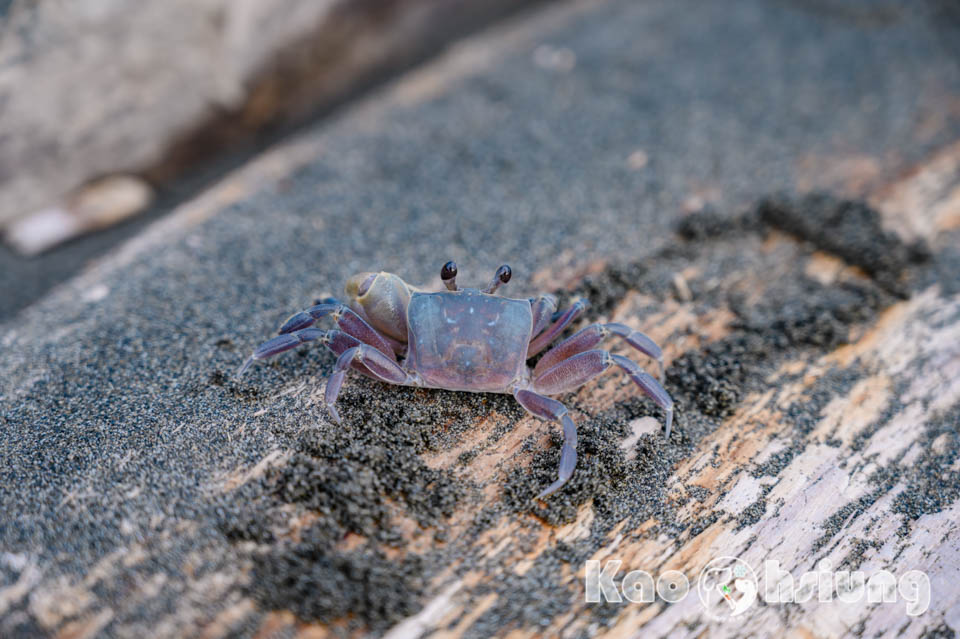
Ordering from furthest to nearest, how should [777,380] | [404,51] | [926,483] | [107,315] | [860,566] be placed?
[404,51] < [107,315] < [777,380] < [926,483] < [860,566]

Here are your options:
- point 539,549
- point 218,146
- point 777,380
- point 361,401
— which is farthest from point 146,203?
point 777,380

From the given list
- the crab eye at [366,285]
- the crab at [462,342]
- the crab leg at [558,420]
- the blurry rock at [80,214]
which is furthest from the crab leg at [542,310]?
the blurry rock at [80,214]

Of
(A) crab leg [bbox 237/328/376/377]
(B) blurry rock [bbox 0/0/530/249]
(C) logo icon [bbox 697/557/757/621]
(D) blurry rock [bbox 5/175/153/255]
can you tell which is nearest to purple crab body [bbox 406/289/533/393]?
(A) crab leg [bbox 237/328/376/377]

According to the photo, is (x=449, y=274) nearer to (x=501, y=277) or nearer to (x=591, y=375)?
(x=501, y=277)

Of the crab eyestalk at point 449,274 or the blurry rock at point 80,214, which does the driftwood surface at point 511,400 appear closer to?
the crab eyestalk at point 449,274

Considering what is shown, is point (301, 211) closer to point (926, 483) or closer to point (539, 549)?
point (539, 549)

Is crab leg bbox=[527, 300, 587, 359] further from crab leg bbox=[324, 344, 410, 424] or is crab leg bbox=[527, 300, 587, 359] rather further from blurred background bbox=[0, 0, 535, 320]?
blurred background bbox=[0, 0, 535, 320]
